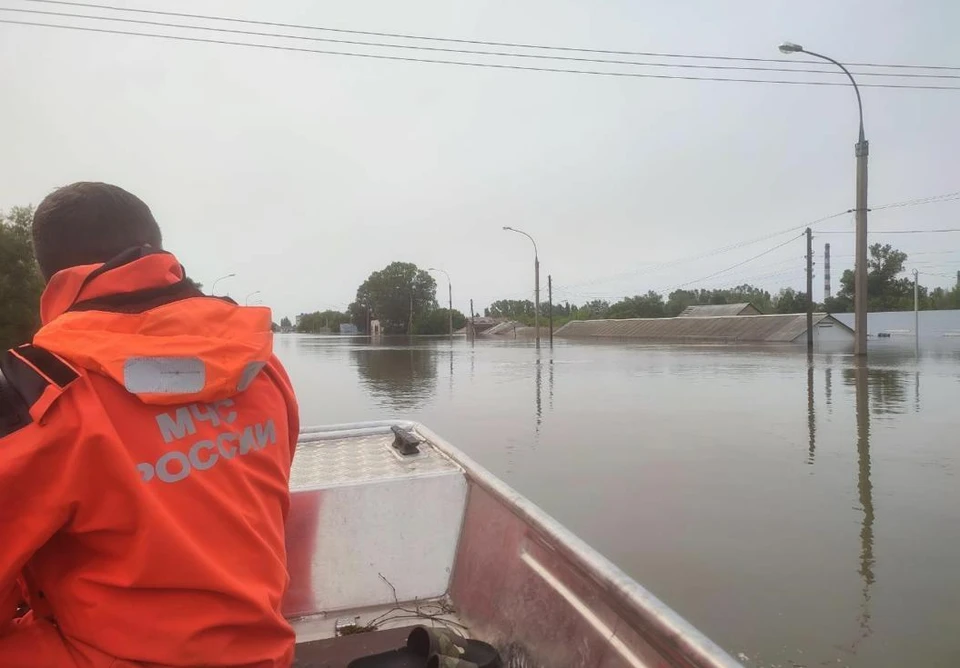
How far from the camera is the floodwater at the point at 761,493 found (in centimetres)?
364

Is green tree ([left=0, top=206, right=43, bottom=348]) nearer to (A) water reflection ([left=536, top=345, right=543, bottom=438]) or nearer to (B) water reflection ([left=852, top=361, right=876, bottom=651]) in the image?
(A) water reflection ([left=536, top=345, right=543, bottom=438])

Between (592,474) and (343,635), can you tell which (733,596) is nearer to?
(343,635)

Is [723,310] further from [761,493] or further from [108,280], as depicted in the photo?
[108,280]

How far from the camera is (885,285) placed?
59.8 m

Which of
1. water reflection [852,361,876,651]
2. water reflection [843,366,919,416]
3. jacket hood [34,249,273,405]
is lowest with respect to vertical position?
water reflection [852,361,876,651]

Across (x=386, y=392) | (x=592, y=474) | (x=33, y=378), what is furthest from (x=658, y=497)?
(x=386, y=392)

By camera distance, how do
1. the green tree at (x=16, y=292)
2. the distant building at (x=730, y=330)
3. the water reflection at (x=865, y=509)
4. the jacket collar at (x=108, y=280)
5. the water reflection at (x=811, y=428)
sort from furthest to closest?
the distant building at (x=730, y=330), the green tree at (x=16, y=292), the water reflection at (x=811, y=428), the water reflection at (x=865, y=509), the jacket collar at (x=108, y=280)

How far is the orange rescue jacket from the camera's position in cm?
121

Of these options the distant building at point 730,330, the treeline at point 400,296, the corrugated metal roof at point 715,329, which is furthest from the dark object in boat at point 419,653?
the treeline at point 400,296

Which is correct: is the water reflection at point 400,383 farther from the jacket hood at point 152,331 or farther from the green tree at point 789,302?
the green tree at point 789,302

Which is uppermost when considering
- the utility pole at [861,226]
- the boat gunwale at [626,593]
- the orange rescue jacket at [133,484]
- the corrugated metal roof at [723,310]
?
the utility pole at [861,226]

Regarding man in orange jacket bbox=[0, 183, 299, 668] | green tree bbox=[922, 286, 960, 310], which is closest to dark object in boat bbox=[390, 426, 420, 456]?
man in orange jacket bbox=[0, 183, 299, 668]

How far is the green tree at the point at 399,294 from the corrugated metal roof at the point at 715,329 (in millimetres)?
47592

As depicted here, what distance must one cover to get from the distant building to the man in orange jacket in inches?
1555
